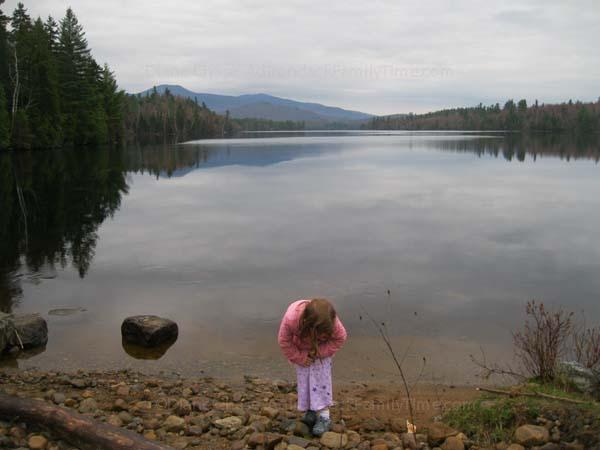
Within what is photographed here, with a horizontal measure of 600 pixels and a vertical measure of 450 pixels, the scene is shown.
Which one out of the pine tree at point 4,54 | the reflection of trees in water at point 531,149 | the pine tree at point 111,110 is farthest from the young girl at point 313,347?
the pine tree at point 111,110

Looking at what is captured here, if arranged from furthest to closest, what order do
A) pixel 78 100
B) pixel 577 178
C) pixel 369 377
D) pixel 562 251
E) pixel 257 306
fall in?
pixel 78 100 → pixel 577 178 → pixel 562 251 → pixel 257 306 → pixel 369 377

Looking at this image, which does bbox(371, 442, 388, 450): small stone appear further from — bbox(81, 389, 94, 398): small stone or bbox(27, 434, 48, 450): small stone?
bbox(81, 389, 94, 398): small stone

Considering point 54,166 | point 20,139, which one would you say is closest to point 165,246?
point 54,166

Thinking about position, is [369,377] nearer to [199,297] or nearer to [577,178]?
[199,297]

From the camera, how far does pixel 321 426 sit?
235 inches

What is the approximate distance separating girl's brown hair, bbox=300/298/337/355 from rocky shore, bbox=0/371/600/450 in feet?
3.60

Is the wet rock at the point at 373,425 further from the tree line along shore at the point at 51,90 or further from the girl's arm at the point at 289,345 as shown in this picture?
the tree line along shore at the point at 51,90

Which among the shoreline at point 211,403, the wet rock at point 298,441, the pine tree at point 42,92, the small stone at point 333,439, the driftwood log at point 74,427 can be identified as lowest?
the shoreline at point 211,403

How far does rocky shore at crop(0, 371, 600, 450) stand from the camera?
5570mm

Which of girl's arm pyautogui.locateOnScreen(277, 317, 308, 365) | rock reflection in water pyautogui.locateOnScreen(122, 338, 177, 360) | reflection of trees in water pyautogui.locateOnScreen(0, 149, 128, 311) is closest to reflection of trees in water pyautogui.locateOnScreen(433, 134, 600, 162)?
reflection of trees in water pyautogui.locateOnScreen(0, 149, 128, 311)

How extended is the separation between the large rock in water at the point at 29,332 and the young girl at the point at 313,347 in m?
5.84

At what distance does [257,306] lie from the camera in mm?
11906

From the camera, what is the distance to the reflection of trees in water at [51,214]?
15523 millimetres

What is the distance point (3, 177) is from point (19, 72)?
95.7 feet
